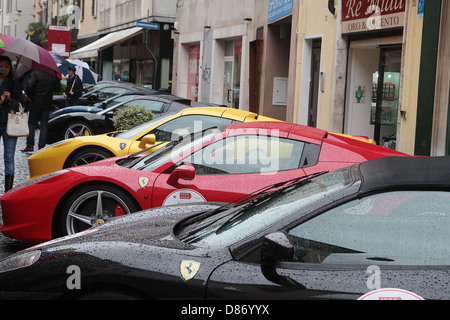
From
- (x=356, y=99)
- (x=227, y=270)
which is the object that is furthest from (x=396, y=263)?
(x=356, y=99)

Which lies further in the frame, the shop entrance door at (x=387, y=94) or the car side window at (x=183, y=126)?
the shop entrance door at (x=387, y=94)

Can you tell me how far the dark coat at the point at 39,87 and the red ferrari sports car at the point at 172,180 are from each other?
9135 millimetres

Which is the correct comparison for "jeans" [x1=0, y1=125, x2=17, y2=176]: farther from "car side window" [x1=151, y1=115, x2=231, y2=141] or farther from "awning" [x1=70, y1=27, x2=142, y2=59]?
"awning" [x1=70, y1=27, x2=142, y2=59]

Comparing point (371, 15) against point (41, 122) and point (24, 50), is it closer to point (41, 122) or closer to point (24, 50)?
point (24, 50)

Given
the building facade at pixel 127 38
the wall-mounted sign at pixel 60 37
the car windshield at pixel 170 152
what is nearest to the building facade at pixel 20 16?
the building facade at pixel 127 38

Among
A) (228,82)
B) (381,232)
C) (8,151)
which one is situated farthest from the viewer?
(228,82)

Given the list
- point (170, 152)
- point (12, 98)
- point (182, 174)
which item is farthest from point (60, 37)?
point (182, 174)

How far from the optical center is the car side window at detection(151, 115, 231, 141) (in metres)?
9.34

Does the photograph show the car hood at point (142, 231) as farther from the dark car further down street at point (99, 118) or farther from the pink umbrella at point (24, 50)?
the dark car further down street at point (99, 118)

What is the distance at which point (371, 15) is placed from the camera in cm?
1405

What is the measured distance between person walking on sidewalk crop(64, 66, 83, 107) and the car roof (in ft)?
58.9

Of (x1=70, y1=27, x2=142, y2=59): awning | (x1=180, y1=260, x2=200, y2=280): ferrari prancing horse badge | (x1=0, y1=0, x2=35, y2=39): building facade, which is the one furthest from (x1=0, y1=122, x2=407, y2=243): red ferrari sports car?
(x1=0, y1=0, x2=35, y2=39): building facade

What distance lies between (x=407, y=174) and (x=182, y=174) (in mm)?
2833

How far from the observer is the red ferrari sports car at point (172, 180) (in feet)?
20.6
